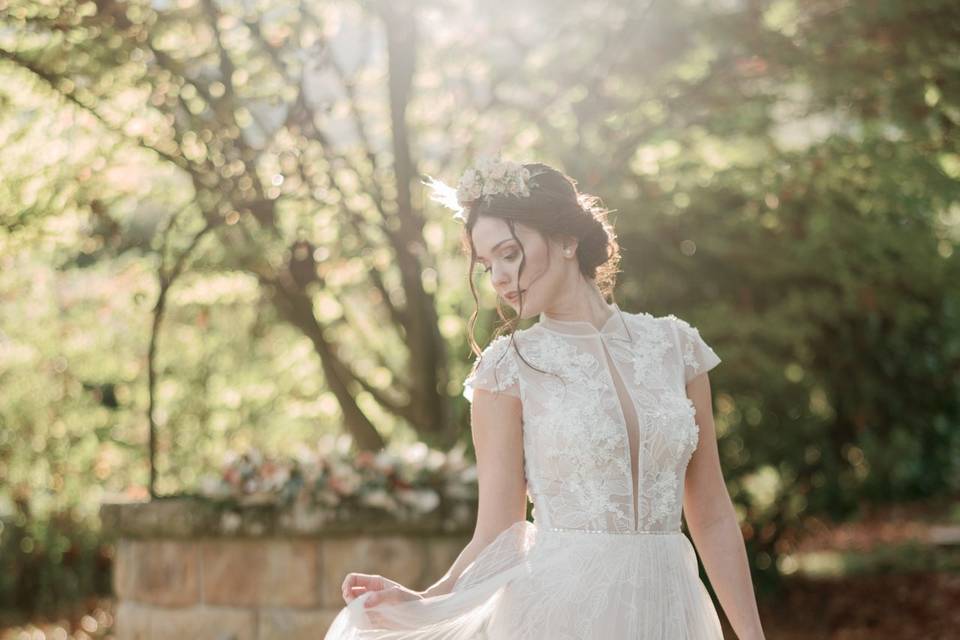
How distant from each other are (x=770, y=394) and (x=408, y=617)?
6.39 metres

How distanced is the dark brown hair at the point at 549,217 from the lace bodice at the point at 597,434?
0.33 ft

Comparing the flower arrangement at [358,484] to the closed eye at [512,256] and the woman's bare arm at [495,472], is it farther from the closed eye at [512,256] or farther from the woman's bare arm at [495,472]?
the closed eye at [512,256]

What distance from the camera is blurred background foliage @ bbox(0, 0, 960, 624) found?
256 inches

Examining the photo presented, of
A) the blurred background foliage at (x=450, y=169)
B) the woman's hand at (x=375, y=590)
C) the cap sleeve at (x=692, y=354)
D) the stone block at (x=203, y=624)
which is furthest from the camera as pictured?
the blurred background foliage at (x=450, y=169)

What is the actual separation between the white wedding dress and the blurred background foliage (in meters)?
3.86

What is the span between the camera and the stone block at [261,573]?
5.62m

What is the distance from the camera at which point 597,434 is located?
9.21 ft

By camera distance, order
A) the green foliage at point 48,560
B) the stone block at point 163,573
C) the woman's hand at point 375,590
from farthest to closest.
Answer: the green foliage at point 48,560, the stone block at point 163,573, the woman's hand at point 375,590

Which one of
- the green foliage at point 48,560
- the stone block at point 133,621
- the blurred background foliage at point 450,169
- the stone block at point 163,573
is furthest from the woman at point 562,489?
the green foliage at point 48,560

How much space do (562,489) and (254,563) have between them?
10.5ft

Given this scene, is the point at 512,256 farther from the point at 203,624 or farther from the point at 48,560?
the point at 48,560

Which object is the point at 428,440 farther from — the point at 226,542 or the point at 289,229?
the point at 226,542

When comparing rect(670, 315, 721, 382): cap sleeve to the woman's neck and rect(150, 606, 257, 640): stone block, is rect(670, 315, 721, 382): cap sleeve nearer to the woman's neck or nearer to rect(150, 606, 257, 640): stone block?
the woman's neck

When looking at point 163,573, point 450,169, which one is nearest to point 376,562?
point 163,573
